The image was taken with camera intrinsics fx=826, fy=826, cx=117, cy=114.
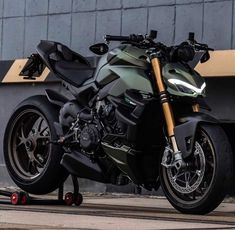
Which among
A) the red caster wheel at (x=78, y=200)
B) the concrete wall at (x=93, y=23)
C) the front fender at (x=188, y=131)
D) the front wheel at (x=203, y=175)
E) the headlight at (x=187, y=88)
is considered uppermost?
the concrete wall at (x=93, y=23)

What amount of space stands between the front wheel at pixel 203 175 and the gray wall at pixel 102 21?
8.13 ft

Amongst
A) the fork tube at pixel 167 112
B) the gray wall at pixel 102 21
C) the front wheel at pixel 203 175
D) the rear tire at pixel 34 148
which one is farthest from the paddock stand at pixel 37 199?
the gray wall at pixel 102 21

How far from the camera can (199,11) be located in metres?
9.15

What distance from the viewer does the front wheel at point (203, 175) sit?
255 inches

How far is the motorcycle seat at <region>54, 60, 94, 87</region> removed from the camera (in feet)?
24.7

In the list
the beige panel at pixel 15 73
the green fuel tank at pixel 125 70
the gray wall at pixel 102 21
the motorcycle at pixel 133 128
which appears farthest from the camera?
the beige panel at pixel 15 73

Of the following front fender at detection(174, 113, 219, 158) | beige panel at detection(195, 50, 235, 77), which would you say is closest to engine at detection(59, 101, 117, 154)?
front fender at detection(174, 113, 219, 158)

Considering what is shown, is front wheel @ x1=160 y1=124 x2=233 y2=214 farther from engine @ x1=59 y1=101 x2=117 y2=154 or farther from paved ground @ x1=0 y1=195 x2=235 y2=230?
engine @ x1=59 y1=101 x2=117 y2=154

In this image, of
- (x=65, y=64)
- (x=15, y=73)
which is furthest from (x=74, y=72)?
(x=15, y=73)

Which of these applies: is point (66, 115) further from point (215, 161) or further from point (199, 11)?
point (199, 11)

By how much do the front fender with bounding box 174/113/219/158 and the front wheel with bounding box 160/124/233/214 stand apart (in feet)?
0.16

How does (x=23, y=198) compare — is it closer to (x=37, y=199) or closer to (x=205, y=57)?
(x=37, y=199)

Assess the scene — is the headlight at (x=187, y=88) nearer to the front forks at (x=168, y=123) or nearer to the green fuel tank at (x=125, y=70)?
the front forks at (x=168, y=123)

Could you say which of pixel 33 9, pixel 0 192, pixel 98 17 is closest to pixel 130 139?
pixel 0 192
